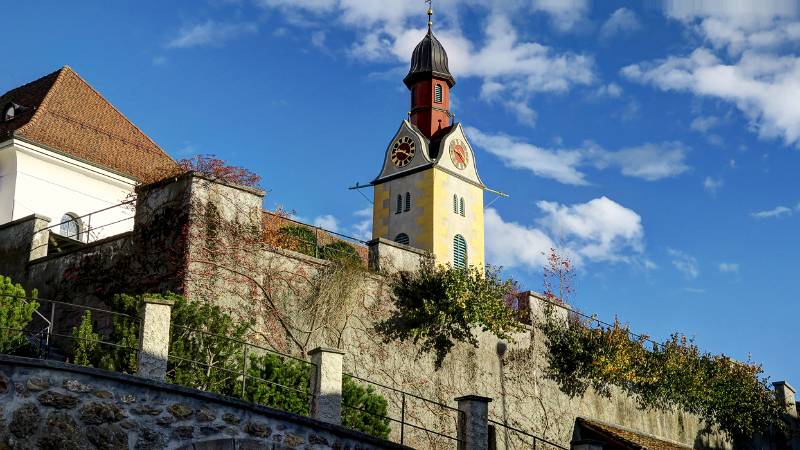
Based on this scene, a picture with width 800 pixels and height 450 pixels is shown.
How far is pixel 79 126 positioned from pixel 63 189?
1913mm

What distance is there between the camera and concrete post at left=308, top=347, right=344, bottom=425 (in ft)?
50.4

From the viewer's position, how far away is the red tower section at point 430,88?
3838 cm

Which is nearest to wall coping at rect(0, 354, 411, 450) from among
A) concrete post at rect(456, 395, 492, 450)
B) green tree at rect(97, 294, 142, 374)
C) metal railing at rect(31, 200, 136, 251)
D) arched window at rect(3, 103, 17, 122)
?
concrete post at rect(456, 395, 492, 450)

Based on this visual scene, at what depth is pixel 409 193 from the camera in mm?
36500

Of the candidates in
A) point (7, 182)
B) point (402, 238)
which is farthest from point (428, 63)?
point (7, 182)

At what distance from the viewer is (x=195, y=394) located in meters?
13.4

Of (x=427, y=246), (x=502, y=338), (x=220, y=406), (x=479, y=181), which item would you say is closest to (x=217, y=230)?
(x=220, y=406)

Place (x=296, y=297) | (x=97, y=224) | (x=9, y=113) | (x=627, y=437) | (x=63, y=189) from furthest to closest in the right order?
(x=9, y=113), (x=63, y=189), (x=97, y=224), (x=627, y=437), (x=296, y=297)

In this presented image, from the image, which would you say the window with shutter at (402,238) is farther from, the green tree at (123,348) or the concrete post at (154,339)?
the concrete post at (154,339)

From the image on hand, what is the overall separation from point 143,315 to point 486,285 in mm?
9868

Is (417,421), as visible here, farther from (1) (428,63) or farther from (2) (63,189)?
(1) (428,63)

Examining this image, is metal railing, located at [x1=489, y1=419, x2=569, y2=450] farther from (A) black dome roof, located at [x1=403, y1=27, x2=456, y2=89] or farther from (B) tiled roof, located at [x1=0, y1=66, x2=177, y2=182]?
(A) black dome roof, located at [x1=403, y1=27, x2=456, y2=89]

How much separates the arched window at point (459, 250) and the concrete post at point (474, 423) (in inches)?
712

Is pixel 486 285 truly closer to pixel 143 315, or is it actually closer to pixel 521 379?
pixel 521 379
